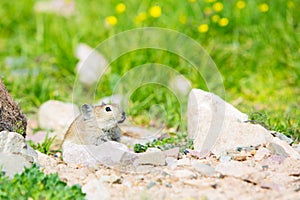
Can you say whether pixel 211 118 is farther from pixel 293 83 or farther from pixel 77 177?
pixel 293 83

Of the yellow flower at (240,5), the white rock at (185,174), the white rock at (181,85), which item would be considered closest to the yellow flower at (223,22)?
the yellow flower at (240,5)

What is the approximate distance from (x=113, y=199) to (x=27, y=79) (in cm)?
385

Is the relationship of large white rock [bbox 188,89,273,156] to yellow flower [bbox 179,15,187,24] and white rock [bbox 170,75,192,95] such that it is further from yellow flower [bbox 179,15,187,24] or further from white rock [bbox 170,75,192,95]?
yellow flower [bbox 179,15,187,24]

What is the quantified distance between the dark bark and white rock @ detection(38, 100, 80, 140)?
1.38 m

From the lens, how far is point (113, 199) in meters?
4.23

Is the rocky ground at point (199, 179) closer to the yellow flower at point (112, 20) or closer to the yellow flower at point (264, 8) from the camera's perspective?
the yellow flower at point (112, 20)

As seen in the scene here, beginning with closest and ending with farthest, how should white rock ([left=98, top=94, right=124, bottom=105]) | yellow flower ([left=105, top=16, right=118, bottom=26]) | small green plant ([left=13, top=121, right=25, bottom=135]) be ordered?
small green plant ([left=13, top=121, right=25, bottom=135]), white rock ([left=98, top=94, right=124, bottom=105]), yellow flower ([left=105, top=16, right=118, bottom=26])

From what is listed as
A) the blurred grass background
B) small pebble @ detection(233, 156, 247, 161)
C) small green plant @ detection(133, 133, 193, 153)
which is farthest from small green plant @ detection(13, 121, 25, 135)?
the blurred grass background

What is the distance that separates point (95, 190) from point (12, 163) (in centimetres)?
68

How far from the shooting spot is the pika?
5.59 m

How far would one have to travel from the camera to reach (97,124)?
562 centimetres

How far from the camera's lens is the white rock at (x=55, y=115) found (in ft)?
22.4

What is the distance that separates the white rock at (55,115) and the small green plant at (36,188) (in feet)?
8.14

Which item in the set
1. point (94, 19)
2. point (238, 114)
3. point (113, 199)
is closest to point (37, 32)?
point (94, 19)
